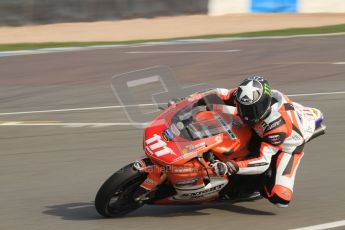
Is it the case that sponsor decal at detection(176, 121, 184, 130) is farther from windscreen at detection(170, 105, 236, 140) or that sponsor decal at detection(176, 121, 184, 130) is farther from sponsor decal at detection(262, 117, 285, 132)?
sponsor decal at detection(262, 117, 285, 132)

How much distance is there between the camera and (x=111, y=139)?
11578mm

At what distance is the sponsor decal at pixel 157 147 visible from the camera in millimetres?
6980

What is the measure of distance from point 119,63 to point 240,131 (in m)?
13.2

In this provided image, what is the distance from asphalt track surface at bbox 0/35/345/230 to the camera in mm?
7621

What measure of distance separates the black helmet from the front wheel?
1.01m

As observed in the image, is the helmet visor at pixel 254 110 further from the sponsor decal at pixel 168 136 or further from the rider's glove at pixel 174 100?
the sponsor decal at pixel 168 136

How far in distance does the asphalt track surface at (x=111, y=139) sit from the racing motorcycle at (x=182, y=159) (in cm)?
22

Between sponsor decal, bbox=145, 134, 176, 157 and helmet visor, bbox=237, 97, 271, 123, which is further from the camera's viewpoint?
helmet visor, bbox=237, 97, 271, 123

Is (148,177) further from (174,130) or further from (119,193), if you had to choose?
(174,130)

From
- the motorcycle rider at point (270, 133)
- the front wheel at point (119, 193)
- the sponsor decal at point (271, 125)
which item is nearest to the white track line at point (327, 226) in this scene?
the motorcycle rider at point (270, 133)

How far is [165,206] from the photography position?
7977 mm

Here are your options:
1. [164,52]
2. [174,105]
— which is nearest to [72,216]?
[174,105]

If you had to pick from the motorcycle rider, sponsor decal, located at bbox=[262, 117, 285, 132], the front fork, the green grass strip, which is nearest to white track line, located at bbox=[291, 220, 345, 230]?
the motorcycle rider

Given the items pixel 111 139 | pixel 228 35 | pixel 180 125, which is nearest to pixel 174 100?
pixel 180 125
